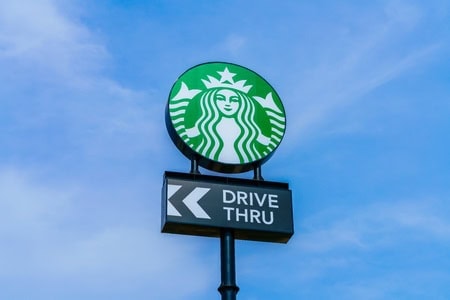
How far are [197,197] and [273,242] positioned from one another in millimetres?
1553

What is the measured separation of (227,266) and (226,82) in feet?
11.6

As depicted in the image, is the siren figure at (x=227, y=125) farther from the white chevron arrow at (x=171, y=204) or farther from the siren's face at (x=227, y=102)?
the white chevron arrow at (x=171, y=204)

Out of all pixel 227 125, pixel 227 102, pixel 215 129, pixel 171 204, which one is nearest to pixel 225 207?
pixel 171 204

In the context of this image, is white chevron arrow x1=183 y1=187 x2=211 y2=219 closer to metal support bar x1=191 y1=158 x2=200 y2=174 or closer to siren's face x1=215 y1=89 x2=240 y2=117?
metal support bar x1=191 y1=158 x2=200 y2=174

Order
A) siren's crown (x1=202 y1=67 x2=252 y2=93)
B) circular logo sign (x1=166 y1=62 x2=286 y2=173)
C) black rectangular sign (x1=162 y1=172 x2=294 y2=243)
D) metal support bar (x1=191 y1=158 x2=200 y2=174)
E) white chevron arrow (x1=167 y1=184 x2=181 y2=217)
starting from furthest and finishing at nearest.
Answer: siren's crown (x1=202 y1=67 x2=252 y2=93) < circular logo sign (x1=166 y1=62 x2=286 y2=173) < metal support bar (x1=191 y1=158 x2=200 y2=174) < black rectangular sign (x1=162 y1=172 x2=294 y2=243) < white chevron arrow (x1=167 y1=184 x2=181 y2=217)

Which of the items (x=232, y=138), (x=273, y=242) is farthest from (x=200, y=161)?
(x=273, y=242)

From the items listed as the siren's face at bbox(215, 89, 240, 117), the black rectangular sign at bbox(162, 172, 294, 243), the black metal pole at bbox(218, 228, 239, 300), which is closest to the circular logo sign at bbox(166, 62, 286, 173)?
the siren's face at bbox(215, 89, 240, 117)

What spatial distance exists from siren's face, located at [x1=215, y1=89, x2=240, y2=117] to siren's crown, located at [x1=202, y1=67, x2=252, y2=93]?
5.1 inches

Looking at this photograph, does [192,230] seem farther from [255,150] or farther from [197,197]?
[255,150]

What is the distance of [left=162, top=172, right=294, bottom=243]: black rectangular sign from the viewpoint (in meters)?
13.9

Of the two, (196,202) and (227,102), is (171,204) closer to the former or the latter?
(196,202)

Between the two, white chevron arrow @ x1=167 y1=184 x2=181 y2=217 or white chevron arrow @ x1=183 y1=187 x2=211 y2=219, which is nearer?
white chevron arrow @ x1=167 y1=184 x2=181 y2=217

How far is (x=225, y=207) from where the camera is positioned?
14.2 metres

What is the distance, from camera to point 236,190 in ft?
47.2
